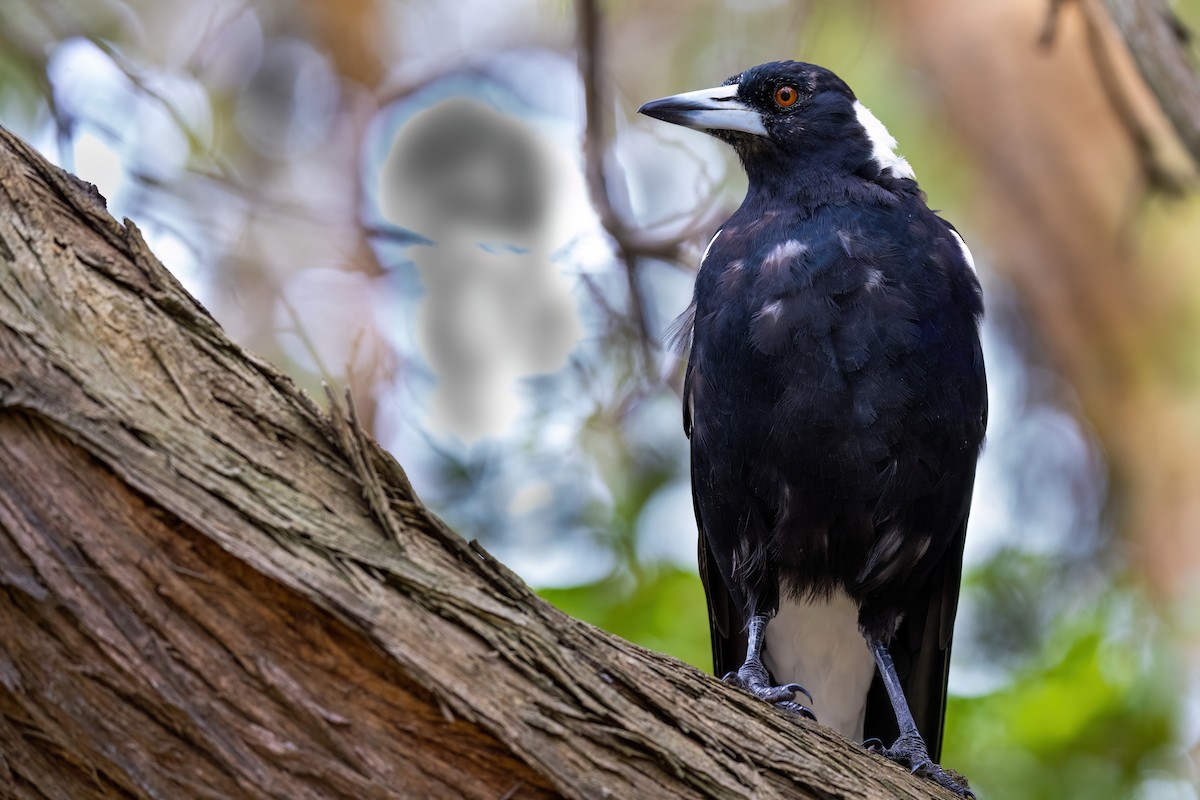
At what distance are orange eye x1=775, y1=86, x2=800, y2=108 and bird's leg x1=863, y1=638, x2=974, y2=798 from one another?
1.52 meters

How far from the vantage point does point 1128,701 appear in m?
4.09

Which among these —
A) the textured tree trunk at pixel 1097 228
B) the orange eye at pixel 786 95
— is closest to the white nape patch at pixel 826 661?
the orange eye at pixel 786 95

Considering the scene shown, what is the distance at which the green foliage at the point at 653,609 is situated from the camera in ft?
13.7

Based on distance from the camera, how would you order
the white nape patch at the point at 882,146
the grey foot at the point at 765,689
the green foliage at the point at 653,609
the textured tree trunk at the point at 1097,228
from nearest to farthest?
the grey foot at the point at 765,689 → the white nape patch at the point at 882,146 → the green foliage at the point at 653,609 → the textured tree trunk at the point at 1097,228

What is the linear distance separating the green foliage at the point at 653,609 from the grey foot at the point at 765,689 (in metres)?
1.00

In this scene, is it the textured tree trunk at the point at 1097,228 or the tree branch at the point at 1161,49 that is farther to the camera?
the textured tree trunk at the point at 1097,228

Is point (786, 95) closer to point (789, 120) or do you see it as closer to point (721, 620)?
point (789, 120)

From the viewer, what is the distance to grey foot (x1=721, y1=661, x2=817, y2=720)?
2.62m

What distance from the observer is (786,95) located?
367cm

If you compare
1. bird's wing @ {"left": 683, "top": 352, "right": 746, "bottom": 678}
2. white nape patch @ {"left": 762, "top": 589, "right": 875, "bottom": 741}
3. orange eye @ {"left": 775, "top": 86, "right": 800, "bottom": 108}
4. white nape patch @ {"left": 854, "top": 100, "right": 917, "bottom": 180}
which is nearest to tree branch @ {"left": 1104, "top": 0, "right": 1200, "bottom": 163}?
white nape patch @ {"left": 854, "top": 100, "right": 917, "bottom": 180}

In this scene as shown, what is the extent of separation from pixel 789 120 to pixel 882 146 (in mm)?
272

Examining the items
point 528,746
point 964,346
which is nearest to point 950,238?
point 964,346

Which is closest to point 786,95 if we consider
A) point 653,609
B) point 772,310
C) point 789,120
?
point 789,120

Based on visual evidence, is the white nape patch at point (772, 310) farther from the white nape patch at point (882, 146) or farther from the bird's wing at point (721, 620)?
the white nape patch at point (882, 146)
